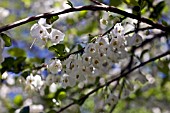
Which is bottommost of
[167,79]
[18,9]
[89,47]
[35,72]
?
[167,79]

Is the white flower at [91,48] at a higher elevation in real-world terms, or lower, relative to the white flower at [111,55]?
higher

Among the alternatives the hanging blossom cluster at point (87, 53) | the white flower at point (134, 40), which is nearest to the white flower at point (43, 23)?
the hanging blossom cluster at point (87, 53)

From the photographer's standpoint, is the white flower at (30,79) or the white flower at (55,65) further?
the white flower at (30,79)

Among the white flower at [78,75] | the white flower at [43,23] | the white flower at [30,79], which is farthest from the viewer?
the white flower at [30,79]

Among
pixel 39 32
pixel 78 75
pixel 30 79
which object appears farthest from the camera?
pixel 30 79

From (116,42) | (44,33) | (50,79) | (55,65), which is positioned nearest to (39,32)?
(44,33)

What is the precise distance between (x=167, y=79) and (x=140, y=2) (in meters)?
1.36

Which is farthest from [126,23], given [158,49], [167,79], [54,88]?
[158,49]

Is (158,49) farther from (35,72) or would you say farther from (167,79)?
(35,72)

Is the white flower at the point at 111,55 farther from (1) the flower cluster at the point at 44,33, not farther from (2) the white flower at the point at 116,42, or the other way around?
(1) the flower cluster at the point at 44,33

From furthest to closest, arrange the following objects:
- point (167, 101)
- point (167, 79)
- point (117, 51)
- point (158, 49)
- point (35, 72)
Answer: point (167, 101)
point (158, 49)
point (167, 79)
point (35, 72)
point (117, 51)

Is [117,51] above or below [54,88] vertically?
above

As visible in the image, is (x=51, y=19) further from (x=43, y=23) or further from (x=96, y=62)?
(x=96, y=62)

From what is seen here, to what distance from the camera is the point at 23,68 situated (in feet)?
5.36
